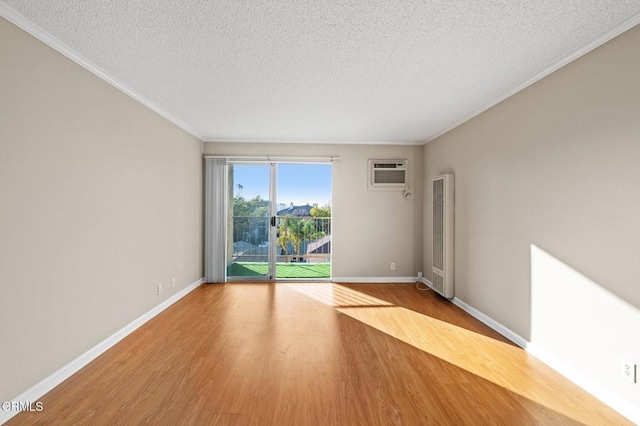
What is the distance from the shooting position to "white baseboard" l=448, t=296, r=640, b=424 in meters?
1.94

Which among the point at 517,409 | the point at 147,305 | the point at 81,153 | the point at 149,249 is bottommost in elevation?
the point at 517,409

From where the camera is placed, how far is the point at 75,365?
7.88 ft

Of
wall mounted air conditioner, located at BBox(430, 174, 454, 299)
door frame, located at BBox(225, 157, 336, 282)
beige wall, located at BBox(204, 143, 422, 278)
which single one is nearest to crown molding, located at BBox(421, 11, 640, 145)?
wall mounted air conditioner, located at BBox(430, 174, 454, 299)

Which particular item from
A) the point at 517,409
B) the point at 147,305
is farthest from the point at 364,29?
the point at 147,305

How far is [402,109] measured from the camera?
12.0ft

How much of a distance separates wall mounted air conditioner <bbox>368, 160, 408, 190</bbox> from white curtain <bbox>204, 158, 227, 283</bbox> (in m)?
2.50

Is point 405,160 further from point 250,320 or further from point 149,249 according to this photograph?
point 149,249

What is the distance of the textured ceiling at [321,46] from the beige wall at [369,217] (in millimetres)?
1759

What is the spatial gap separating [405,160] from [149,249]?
13.4ft

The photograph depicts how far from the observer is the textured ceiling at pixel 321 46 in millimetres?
1857

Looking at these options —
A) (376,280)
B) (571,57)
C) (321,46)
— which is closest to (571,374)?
(571,57)

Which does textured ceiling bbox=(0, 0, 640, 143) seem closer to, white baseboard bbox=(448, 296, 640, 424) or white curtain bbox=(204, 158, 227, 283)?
white curtain bbox=(204, 158, 227, 283)

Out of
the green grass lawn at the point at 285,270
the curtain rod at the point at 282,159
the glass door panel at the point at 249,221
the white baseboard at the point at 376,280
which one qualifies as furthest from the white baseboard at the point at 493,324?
the glass door panel at the point at 249,221

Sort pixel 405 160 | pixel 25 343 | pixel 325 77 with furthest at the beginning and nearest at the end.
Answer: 1. pixel 405 160
2. pixel 325 77
3. pixel 25 343
